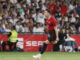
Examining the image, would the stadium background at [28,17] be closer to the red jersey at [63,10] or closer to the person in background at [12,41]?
the red jersey at [63,10]

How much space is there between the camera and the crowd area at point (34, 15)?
19.4 metres

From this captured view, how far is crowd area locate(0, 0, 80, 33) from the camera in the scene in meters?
19.4

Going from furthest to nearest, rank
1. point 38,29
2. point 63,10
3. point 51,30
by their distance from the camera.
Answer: point 63,10 → point 38,29 → point 51,30

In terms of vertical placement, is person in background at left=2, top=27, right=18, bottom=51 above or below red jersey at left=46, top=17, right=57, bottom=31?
below

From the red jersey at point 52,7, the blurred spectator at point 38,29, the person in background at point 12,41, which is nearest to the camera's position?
the person in background at point 12,41

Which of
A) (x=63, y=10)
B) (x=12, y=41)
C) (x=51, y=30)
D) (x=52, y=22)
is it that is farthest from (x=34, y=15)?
(x=52, y=22)

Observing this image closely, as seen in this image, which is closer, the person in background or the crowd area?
the person in background

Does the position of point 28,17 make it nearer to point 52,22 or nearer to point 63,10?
point 63,10

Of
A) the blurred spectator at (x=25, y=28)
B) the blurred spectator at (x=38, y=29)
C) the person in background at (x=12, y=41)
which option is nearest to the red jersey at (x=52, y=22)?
the person in background at (x=12, y=41)

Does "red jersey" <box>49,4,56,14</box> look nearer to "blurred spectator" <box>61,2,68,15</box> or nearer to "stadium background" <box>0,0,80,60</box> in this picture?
"stadium background" <box>0,0,80,60</box>

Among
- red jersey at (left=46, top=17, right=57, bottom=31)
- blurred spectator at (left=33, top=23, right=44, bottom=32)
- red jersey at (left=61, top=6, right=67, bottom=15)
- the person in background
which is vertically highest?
red jersey at (left=61, top=6, right=67, bottom=15)

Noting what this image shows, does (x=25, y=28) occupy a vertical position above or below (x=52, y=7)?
below

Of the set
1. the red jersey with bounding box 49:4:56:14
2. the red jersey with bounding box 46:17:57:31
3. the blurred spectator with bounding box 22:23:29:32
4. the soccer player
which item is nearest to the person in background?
the blurred spectator with bounding box 22:23:29:32

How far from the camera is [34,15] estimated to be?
20.7m
